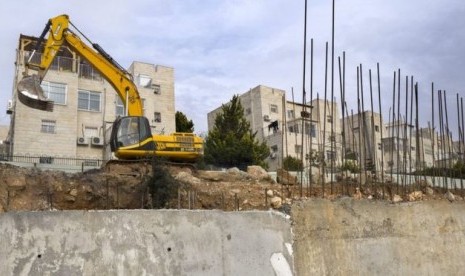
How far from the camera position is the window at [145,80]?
31.0m

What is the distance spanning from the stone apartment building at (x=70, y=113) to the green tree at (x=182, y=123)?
0.63 m

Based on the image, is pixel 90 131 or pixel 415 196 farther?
pixel 90 131

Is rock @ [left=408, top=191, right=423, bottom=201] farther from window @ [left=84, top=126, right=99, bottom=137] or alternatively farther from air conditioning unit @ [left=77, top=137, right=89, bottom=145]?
window @ [left=84, top=126, right=99, bottom=137]

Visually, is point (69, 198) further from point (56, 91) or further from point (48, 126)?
point (56, 91)

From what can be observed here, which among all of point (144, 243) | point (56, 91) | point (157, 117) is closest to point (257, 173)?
point (144, 243)

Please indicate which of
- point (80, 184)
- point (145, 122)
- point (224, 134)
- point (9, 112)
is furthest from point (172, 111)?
point (80, 184)

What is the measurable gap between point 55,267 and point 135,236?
2.49 feet

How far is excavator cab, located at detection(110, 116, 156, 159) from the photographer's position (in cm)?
1274

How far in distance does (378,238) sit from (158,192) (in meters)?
3.27

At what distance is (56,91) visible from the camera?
27000mm

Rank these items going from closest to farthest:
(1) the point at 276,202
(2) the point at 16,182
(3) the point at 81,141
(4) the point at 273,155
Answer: (1) the point at 276,202, (2) the point at 16,182, (3) the point at 81,141, (4) the point at 273,155

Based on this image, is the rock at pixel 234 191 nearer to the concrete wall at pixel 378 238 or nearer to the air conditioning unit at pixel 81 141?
the concrete wall at pixel 378 238

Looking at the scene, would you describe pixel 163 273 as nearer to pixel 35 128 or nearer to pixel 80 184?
pixel 80 184

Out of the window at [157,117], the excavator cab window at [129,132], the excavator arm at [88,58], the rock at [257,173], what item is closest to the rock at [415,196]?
the rock at [257,173]
